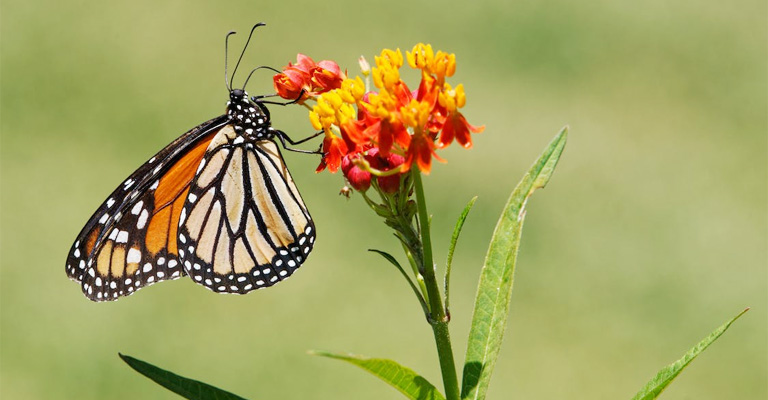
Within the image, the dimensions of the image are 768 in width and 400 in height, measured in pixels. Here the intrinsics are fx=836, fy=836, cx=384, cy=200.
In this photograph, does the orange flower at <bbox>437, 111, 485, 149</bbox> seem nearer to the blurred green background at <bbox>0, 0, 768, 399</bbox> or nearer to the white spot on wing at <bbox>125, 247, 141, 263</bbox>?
the white spot on wing at <bbox>125, 247, 141, 263</bbox>

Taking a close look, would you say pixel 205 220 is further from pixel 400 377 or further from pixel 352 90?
pixel 400 377

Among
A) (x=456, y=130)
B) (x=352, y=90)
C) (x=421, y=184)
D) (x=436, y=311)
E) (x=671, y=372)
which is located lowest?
(x=671, y=372)

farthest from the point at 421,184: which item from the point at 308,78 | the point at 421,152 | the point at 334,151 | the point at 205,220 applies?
the point at 205,220

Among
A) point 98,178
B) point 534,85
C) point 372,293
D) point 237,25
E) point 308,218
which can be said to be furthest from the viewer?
point 237,25

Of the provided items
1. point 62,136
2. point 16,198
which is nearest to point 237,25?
point 62,136

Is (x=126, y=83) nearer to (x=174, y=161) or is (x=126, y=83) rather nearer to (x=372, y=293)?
(x=372, y=293)
